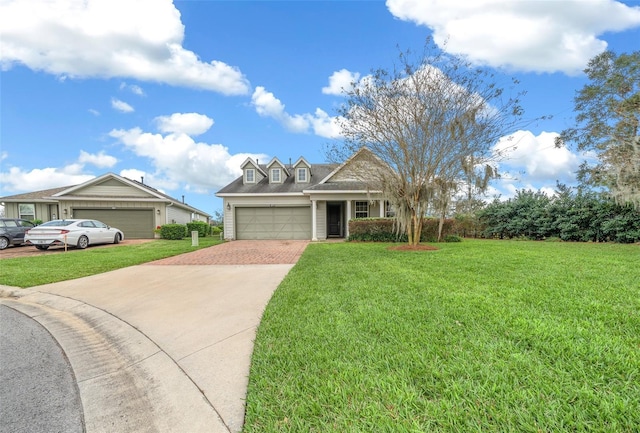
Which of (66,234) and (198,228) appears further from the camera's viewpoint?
(198,228)

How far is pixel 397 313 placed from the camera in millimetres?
3473

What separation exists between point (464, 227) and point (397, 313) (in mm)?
16926

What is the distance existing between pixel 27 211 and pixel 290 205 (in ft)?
62.1

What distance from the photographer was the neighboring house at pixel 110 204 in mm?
18500

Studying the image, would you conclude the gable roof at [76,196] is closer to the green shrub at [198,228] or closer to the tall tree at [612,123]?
the green shrub at [198,228]

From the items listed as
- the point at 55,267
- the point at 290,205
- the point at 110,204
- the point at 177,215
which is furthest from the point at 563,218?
the point at 110,204

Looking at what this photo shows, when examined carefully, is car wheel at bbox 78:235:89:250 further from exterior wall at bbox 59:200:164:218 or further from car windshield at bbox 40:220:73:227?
exterior wall at bbox 59:200:164:218

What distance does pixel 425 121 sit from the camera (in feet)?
29.8

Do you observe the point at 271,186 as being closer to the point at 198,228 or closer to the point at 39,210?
the point at 198,228

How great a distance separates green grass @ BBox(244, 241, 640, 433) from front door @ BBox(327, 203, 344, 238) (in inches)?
539

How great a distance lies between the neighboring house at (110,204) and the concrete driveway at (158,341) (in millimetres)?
14126

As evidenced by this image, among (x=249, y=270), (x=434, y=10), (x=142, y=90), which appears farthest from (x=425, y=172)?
(x=142, y=90)

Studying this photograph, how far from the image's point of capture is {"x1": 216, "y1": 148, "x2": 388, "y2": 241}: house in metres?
16.3

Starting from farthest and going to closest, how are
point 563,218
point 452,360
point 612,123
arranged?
point 612,123
point 563,218
point 452,360
